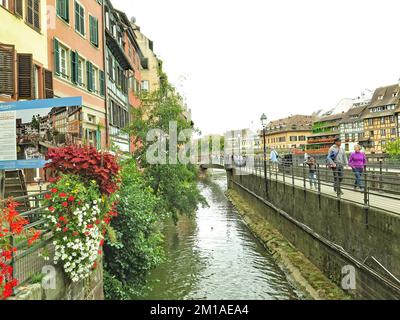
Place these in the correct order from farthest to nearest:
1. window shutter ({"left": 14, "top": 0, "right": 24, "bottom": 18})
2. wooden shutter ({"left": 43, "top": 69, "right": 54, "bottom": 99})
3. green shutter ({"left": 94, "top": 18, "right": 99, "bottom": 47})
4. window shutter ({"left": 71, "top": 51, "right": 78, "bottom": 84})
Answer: green shutter ({"left": 94, "top": 18, "right": 99, "bottom": 47}) → window shutter ({"left": 71, "top": 51, "right": 78, "bottom": 84}) → wooden shutter ({"left": 43, "top": 69, "right": 54, "bottom": 99}) → window shutter ({"left": 14, "top": 0, "right": 24, "bottom": 18})

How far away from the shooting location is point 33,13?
12.8m

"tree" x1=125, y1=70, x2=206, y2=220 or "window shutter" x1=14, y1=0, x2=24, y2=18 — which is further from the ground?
"window shutter" x1=14, y1=0, x2=24, y2=18

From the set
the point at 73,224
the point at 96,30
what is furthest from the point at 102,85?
the point at 73,224

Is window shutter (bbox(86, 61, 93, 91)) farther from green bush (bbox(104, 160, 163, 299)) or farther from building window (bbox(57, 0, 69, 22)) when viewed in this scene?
green bush (bbox(104, 160, 163, 299))

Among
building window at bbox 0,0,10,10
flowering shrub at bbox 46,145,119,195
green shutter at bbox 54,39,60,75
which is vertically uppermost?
building window at bbox 0,0,10,10

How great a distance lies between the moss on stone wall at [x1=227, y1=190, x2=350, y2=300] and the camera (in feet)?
35.2

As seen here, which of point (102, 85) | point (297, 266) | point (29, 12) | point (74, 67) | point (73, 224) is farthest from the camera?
point (102, 85)

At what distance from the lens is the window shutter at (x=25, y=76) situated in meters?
10.9

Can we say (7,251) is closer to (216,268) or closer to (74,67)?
(216,268)

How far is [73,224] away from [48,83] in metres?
8.81

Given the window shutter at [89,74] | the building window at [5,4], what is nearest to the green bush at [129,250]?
the building window at [5,4]

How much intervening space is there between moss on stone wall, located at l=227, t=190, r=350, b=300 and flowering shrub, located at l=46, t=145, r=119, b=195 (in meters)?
7.07

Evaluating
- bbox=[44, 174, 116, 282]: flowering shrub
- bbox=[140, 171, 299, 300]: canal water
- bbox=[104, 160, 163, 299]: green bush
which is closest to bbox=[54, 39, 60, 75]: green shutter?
bbox=[104, 160, 163, 299]: green bush
